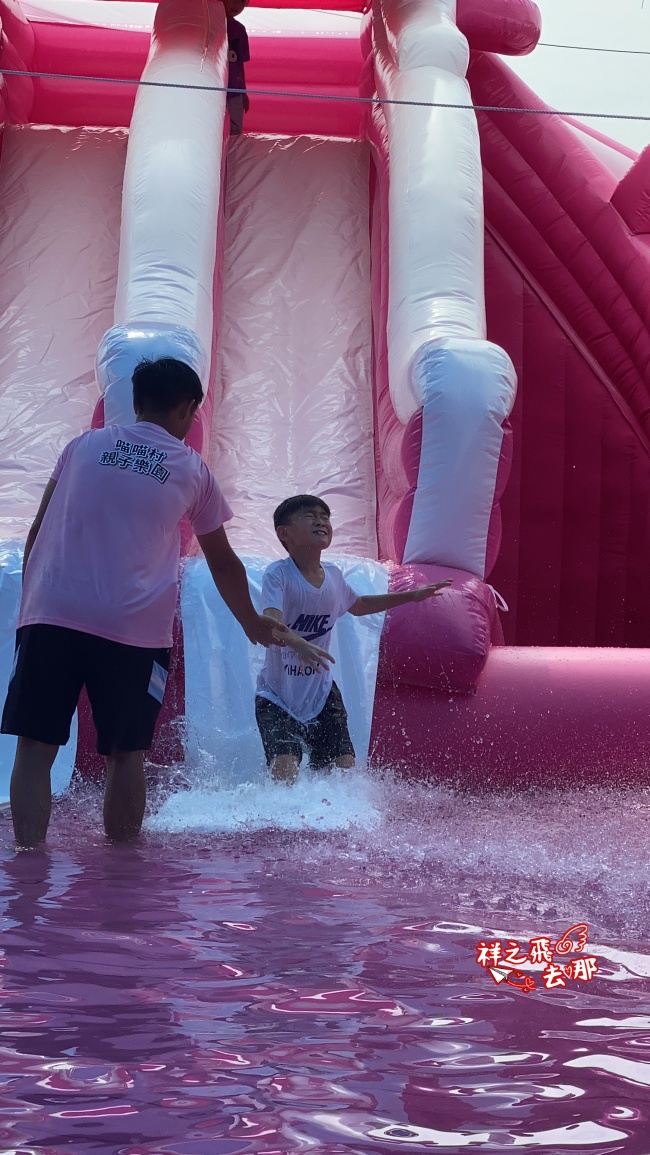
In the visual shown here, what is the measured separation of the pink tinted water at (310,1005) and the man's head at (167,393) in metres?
0.73

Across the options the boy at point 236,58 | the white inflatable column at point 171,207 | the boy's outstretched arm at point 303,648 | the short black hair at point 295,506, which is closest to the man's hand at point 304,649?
the boy's outstretched arm at point 303,648

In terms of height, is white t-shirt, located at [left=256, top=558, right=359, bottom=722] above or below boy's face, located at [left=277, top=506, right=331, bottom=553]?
below

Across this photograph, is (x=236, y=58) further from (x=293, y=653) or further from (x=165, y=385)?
(x=165, y=385)

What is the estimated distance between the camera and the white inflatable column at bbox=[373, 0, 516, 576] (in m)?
3.05

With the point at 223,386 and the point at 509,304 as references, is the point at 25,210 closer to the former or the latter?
→ the point at 223,386

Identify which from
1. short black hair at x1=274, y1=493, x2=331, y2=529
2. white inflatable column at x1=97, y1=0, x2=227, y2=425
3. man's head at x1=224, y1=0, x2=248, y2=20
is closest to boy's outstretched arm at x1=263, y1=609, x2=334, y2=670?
short black hair at x1=274, y1=493, x2=331, y2=529

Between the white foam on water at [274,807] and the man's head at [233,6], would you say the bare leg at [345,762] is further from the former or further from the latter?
the man's head at [233,6]

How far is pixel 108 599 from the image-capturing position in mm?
1842

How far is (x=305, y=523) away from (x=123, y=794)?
902 millimetres

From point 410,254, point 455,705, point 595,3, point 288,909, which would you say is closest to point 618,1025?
point 288,909

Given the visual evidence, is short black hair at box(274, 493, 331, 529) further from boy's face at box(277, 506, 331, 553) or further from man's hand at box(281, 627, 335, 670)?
man's hand at box(281, 627, 335, 670)

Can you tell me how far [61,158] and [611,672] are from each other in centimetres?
309

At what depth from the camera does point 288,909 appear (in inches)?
57.4

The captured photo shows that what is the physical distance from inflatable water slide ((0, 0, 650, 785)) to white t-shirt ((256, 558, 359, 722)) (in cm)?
24
